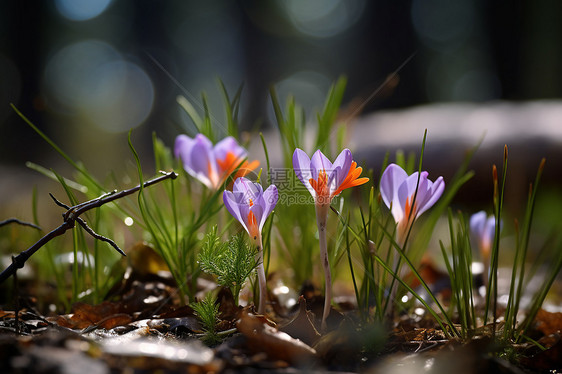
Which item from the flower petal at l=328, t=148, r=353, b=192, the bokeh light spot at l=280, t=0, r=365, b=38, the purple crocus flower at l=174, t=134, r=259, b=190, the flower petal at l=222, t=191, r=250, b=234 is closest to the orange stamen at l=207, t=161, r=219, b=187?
the purple crocus flower at l=174, t=134, r=259, b=190

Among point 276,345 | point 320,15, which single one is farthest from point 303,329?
point 320,15

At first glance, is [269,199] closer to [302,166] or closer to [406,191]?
[302,166]

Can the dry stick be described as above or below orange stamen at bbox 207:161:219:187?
below

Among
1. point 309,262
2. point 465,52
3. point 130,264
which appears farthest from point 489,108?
point 465,52

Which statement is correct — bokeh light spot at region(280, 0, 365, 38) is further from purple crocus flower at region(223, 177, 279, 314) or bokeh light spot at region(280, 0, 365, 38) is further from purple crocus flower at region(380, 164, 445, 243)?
→ purple crocus flower at region(223, 177, 279, 314)

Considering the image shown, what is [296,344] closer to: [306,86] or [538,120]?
[538,120]

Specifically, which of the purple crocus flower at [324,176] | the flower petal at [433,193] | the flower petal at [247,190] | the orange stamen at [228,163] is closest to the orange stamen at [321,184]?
the purple crocus flower at [324,176]

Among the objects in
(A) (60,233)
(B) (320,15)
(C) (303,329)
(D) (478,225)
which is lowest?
(C) (303,329)
